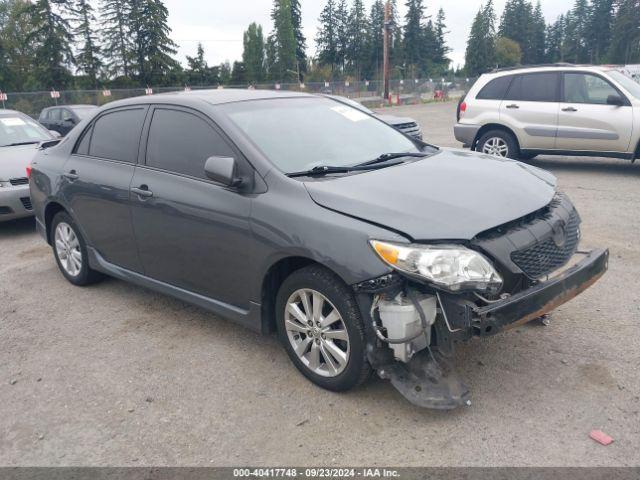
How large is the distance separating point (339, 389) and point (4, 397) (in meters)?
2.13

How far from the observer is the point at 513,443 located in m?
2.81

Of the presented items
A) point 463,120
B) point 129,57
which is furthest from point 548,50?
point 463,120

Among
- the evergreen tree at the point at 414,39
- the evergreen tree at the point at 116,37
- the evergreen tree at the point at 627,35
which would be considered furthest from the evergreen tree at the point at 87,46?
the evergreen tree at the point at 627,35

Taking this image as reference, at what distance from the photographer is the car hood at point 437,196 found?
3.00 m

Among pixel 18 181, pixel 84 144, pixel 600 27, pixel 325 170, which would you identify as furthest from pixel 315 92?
pixel 600 27

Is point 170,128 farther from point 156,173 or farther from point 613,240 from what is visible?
point 613,240

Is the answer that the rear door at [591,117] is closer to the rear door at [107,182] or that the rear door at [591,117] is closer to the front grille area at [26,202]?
the rear door at [107,182]

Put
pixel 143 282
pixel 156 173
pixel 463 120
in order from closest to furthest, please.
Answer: pixel 156 173 → pixel 143 282 → pixel 463 120

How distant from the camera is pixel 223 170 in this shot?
347 cm

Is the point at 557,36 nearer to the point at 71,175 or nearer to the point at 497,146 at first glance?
the point at 497,146

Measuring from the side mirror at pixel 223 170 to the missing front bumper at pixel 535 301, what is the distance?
167cm

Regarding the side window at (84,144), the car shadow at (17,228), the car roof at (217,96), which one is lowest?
the car shadow at (17,228)

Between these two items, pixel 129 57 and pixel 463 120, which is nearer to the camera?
pixel 463 120

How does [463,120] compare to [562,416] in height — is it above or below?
above
